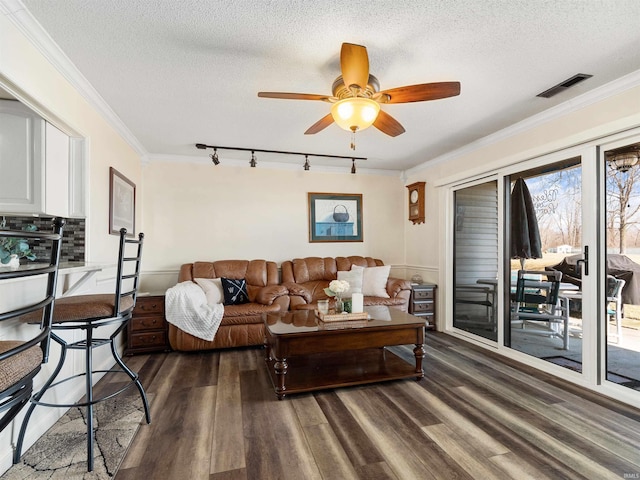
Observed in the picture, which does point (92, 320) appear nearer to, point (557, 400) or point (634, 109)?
point (557, 400)

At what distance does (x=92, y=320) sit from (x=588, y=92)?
382 centimetres

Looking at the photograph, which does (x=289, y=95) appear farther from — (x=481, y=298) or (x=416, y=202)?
(x=416, y=202)

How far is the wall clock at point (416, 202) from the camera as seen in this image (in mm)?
4820

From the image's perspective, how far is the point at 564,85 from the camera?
245 centimetres

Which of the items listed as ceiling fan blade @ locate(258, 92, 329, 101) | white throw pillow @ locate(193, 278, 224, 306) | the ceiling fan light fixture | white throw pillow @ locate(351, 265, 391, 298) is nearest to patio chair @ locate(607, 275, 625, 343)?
white throw pillow @ locate(351, 265, 391, 298)

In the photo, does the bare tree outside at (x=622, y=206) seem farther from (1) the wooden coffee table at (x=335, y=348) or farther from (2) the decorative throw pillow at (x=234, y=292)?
(2) the decorative throw pillow at (x=234, y=292)

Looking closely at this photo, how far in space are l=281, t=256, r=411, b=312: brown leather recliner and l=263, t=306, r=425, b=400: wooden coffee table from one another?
93 cm

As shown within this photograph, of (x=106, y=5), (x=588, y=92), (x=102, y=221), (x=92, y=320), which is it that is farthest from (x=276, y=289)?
(x=588, y=92)

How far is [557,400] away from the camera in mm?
2355

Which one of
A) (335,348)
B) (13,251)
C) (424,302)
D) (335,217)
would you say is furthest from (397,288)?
(13,251)

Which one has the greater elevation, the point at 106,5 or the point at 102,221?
the point at 106,5

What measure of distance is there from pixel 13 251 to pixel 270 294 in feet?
7.42

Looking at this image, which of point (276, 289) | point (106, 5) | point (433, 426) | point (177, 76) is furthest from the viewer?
point (276, 289)

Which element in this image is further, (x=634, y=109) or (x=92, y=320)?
(x=634, y=109)
